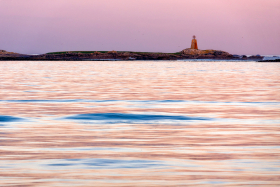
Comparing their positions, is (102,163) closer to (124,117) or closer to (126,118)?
(126,118)

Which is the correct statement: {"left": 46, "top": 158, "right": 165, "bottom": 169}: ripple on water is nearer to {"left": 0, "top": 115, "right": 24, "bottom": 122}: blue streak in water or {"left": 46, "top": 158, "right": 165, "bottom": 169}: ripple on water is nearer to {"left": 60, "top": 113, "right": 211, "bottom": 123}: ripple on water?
{"left": 60, "top": 113, "right": 211, "bottom": 123}: ripple on water

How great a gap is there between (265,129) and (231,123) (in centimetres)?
87

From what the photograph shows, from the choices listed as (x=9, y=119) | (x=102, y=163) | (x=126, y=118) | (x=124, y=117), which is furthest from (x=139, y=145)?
(x=9, y=119)

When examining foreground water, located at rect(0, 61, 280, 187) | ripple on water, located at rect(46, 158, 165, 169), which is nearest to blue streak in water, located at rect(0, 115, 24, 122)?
foreground water, located at rect(0, 61, 280, 187)

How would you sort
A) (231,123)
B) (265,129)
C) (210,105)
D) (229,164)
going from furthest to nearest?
(210,105) < (231,123) < (265,129) < (229,164)

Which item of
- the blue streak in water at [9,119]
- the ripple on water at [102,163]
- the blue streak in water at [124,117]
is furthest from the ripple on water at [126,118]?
the ripple on water at [102,163]

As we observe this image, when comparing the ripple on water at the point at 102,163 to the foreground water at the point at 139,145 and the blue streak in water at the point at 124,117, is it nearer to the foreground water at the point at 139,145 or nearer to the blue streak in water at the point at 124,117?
the foreground water at the point at 139,145

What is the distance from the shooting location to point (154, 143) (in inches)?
263

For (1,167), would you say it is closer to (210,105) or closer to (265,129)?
(265,129)

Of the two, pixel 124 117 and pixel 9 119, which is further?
pixel 124 117

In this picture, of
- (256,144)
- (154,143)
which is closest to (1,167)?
(154,143)

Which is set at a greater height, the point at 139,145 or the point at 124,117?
the point at 139,145

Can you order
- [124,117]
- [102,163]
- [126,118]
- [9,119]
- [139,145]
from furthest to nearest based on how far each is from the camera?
[124,117] → [126,118] → [9,119] → [139,145] → [102,163]

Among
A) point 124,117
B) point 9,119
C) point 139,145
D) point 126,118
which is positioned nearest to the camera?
point 139,145
